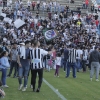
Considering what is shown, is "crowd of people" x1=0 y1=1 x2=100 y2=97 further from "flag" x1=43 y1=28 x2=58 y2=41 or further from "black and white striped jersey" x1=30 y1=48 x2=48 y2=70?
"black and white striped jersey" x1=30 y1=48 x2=48 y2=70

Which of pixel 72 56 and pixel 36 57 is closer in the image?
pixel 36 57

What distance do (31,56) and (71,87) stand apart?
3301 millimetres

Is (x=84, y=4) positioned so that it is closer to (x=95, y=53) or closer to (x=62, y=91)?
(x=95, y=53)

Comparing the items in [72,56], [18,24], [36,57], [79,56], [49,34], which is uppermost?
[49,34]

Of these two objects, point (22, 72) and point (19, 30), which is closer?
point (22, 72)

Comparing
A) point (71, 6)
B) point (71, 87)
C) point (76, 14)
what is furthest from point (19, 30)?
point (71, 87)

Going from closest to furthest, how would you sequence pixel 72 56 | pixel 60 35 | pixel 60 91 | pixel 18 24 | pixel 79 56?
pixel 60 91
pixel 72 56
pixel 79 56
pixel 18 24
pixel 60 35

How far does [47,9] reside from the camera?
1928 inches

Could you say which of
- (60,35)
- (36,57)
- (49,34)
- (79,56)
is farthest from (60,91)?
(60,35)

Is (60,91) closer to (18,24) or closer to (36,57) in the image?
(36,57)

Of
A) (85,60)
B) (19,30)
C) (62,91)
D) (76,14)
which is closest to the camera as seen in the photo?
(62,91)

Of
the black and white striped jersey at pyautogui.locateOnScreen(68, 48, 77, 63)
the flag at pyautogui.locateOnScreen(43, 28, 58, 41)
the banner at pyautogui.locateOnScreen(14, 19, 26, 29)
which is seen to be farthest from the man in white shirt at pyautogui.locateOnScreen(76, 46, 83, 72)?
the flag at pyautogui.locateOnScreen(43, 28, 58, 41)

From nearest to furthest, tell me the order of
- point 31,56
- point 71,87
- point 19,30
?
point 31,56
point 71,87
point 19,30

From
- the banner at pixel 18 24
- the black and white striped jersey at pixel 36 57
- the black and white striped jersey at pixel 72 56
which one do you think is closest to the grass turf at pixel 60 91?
the black and white striped jersey at pixel 36 57
